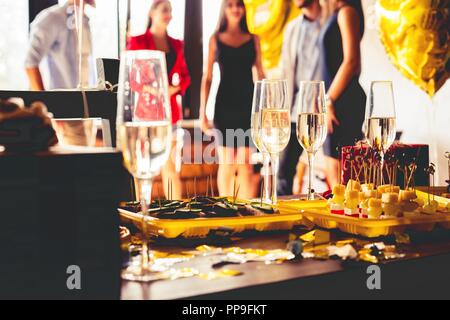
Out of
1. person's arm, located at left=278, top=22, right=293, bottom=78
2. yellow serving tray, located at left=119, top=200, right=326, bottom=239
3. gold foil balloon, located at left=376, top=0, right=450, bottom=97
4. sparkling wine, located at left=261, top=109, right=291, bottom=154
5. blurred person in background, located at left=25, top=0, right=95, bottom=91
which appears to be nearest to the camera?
yellow serving tray, located at left=119, top=200, right=326, bottom=239

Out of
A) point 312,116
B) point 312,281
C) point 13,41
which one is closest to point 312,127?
point 312,116

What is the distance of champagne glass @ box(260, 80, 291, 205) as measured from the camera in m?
1.47

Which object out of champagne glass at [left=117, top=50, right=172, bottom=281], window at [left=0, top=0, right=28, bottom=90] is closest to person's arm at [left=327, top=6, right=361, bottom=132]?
window at [left=0, top=0, right=28, bottom=90]

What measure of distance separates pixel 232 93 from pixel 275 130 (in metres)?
3.81

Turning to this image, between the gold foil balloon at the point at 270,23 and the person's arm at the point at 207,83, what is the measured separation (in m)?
0.36

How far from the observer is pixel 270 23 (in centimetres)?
525

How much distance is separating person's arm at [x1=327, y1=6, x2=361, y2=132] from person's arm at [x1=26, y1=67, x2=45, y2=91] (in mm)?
2062

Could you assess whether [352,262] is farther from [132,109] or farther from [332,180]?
[332,180]

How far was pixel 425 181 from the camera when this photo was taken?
2215mm

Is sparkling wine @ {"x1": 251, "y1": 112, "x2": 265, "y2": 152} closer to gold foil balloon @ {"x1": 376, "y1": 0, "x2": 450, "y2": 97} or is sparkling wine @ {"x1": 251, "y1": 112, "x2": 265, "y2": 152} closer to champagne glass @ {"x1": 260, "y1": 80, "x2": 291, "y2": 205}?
champagne glass @ {"x1": 260, "y1": 80, "x2": 291, "y2": 205}

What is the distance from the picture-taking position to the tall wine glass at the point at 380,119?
1.57 meters

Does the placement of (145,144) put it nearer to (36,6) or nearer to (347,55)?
(347,55)

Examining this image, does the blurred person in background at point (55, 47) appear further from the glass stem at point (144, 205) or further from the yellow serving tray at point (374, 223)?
the glass stem at point (144, 205)
